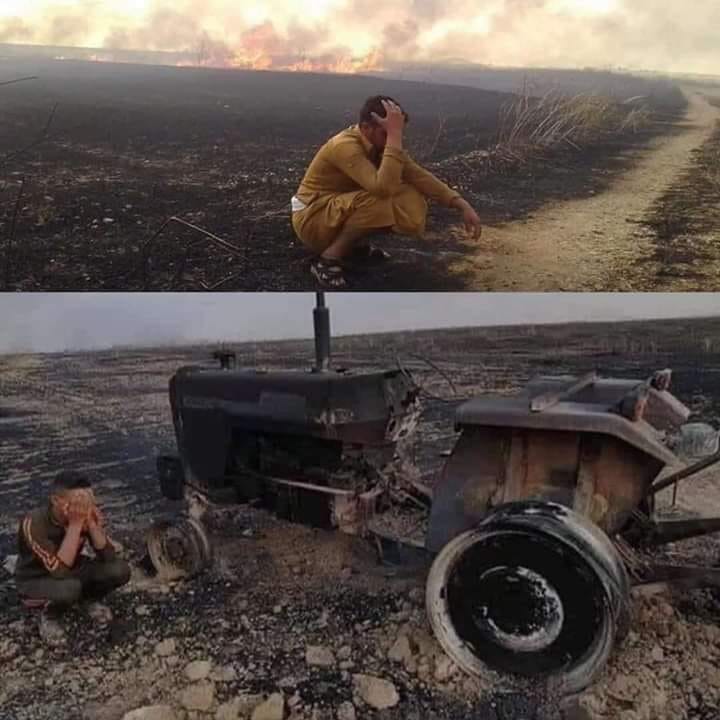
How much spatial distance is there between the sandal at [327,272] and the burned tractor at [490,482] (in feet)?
0.24

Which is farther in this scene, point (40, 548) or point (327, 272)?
point (327, 272)

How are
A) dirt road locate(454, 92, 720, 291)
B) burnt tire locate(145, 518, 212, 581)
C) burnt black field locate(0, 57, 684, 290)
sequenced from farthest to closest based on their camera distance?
dirt road locate(454, 92, 720, 291) < burnt black field locate(0, 57, 684, 290) < burnt tire locate(145, 518, 212, 581)

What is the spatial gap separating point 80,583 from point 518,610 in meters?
1.02

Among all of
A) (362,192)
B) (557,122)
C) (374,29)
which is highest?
(374,29)

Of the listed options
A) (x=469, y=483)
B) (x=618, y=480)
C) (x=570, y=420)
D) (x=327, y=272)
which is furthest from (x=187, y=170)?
(x=618, y=480)

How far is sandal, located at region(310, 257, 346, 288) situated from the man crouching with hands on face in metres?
0.83

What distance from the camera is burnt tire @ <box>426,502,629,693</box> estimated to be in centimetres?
169

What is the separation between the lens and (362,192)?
225cm

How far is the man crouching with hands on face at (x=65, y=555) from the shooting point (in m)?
2.01

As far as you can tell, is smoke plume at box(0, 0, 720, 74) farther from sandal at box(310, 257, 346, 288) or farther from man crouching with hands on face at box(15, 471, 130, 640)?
man crouching with hands on face at box(15, 471, 130, 640)

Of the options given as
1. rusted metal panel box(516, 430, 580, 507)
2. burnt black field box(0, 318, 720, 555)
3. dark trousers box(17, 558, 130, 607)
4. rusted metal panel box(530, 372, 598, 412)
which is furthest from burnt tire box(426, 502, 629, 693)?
dark trousers box(17, 558, 130, 607)

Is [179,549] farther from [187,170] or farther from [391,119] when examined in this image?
[391,119]

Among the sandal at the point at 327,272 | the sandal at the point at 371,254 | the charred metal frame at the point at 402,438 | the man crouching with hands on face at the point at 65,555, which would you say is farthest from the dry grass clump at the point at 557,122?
the man crouching with hands on face at the point at 65,555

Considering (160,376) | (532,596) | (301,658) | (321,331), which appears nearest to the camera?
(532,596)
